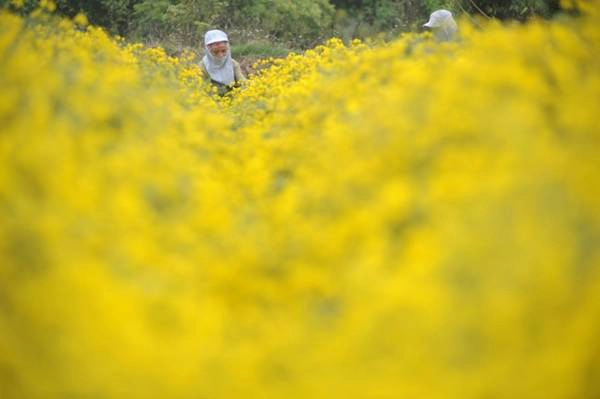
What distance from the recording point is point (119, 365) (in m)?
1.65

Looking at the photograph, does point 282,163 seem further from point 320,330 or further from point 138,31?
point 138,31

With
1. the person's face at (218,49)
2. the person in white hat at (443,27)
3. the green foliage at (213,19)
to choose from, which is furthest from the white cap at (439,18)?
the green foliage at (213,19)

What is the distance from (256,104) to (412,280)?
402cm

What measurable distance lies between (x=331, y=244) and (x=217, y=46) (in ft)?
16.9

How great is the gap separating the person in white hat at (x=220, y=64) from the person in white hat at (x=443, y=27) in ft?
7.27

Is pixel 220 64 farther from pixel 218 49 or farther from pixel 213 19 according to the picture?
pixel 213 19

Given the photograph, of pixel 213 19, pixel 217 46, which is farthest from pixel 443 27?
pixel 213 19

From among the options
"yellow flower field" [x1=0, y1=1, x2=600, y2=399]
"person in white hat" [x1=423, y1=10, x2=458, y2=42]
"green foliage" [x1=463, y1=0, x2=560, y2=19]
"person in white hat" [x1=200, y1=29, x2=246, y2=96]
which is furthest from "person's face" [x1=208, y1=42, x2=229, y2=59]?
"yellow flower field" [x1=0, y1=1, x2=600, y2=399]

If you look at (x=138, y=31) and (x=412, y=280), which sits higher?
(x=138, y=31)

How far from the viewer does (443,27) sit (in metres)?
5.33

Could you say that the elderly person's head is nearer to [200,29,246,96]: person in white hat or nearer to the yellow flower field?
[200,29,246,96]: person in white hat

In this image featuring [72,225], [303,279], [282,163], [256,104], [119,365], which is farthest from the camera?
[256,104]

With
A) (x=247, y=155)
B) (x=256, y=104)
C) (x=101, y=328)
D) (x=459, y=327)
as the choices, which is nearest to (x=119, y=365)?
(x=101, y=328)

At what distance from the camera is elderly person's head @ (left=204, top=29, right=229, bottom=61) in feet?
23.2
